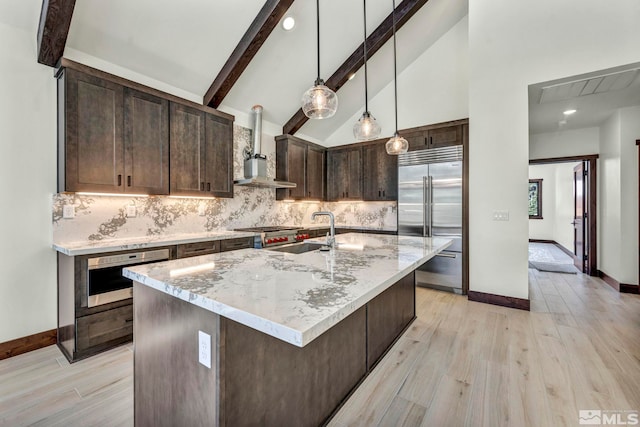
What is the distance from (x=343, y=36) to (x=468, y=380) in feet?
14.2

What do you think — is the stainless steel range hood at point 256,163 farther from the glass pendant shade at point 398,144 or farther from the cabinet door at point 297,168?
the glass pendant shade at point 398,144

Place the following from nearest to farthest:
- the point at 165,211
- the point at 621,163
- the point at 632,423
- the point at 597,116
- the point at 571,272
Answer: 1. the point at 632,423
2. the point at 165,211
3. the point at 621,163
4. the point at 597,116
5. the point at 571,272

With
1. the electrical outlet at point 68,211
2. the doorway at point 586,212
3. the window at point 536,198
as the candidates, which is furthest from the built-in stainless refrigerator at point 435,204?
the window at point 536,198

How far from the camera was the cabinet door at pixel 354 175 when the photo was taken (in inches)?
201

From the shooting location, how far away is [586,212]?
4957mm

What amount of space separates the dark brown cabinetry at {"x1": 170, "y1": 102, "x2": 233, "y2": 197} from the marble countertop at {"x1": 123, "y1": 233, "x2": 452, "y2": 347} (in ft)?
5.94

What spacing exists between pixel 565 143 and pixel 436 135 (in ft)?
9.22

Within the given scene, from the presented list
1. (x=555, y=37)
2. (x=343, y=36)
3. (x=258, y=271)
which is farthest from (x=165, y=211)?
(x=555, y=37)

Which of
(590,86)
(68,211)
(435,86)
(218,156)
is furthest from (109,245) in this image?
(590,86)

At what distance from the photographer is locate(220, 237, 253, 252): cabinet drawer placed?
10.8 ft

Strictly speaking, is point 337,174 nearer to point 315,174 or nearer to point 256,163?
point 315,174

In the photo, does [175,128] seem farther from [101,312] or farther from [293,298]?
[293,298]

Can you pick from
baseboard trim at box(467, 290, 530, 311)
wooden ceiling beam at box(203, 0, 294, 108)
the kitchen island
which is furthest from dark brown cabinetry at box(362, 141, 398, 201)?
the kitchen island

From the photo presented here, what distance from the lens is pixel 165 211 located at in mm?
3365
